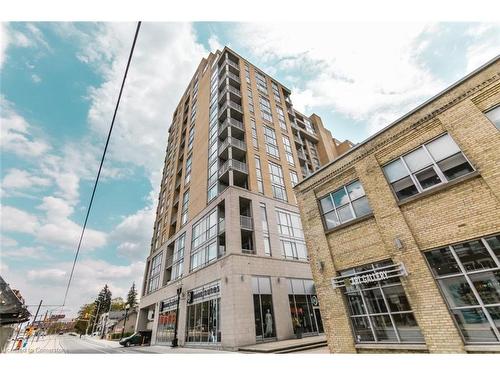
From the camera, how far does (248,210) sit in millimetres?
23047

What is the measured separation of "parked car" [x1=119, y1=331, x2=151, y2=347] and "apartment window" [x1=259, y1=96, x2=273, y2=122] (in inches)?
1215

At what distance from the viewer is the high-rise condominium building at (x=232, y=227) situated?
Answer: 59.5ft

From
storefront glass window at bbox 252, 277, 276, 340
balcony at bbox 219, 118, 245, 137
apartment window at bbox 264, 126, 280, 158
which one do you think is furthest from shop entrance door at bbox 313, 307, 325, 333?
balcony at bbox 219, 118, 245, 137

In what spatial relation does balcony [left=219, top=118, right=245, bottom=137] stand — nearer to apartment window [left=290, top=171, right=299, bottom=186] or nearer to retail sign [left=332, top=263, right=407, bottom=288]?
apartment window [left=290, top=171, right=299, bottom=186]

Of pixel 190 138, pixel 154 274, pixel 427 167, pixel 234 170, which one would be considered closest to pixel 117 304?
pixel 154 274

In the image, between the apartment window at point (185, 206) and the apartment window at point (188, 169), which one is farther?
the apartment window at point (188, 169)

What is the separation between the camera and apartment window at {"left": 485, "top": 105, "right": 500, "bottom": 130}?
705cm

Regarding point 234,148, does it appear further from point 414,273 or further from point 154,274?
point 154,274

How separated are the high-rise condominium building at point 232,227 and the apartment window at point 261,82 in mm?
235

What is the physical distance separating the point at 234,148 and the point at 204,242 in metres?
10.5

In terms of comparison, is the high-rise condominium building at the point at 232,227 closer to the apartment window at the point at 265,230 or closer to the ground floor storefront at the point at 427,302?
the apartment window at the point at 265,230

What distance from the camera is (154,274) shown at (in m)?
33.9

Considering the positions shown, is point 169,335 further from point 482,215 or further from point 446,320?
point 482,215

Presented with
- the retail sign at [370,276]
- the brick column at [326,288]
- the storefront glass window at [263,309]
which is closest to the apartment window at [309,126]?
the storefront glass window at [263,309]
